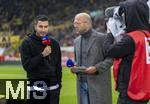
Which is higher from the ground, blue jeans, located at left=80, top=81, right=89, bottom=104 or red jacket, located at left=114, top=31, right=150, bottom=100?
red jacket, located at left=114, top=31, right=150, bottom=100

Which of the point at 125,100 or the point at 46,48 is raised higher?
the point at 46,48

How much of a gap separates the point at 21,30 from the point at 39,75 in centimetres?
2865

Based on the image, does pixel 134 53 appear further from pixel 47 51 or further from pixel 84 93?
Answer: pixel 84 93

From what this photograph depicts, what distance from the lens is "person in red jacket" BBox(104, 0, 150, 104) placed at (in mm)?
4863

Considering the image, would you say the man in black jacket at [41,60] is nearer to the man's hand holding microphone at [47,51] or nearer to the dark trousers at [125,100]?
the man's hand holding microphone at [47,51]

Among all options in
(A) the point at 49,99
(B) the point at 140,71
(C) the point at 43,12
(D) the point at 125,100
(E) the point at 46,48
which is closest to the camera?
(B) the point at 140,71

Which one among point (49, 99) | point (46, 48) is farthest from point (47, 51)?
point (49, 99)

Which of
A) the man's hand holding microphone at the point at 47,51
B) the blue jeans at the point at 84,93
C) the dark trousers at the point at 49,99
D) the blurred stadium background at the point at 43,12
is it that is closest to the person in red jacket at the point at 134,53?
the man's hand holding microphone at the point at 47,51

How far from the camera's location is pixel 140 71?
4.85 meters

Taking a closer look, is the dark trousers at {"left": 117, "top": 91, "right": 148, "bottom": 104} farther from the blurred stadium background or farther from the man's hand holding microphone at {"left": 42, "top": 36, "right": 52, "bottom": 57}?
the blurred stadium background

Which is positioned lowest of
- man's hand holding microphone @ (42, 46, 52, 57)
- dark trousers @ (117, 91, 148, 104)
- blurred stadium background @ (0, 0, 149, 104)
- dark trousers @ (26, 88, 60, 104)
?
blurred stadium background @ (0, 0, 149, 104)

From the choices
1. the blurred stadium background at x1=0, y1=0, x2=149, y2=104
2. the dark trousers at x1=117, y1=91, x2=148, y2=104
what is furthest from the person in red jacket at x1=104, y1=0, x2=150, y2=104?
the blurred stadium background at x1=0, y1=0, x2=149, y2=104

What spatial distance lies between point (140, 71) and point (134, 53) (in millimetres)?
192

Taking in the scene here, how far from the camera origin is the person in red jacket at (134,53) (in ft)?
16.0
